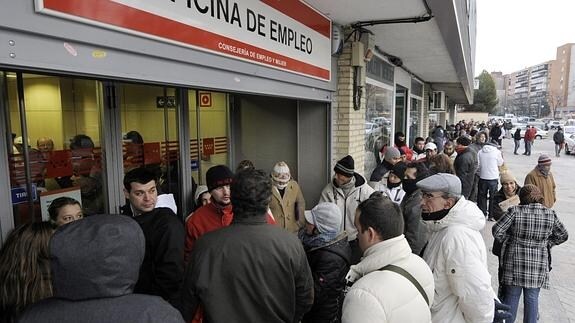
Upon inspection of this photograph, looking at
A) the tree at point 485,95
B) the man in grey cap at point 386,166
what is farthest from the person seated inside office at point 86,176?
the tree at point 485,95

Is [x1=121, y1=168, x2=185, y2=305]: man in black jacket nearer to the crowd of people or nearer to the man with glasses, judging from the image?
the crowd of people

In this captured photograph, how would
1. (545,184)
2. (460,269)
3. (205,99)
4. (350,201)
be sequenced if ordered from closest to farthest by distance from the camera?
(460,269), (350,201), (205,99), (545,184)

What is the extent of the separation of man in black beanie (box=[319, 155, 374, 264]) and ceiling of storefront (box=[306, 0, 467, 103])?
156 centimetres

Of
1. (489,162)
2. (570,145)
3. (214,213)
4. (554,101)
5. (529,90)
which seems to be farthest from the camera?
(529,90)

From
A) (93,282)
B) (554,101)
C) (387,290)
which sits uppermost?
(554,101)

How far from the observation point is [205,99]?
4.53m

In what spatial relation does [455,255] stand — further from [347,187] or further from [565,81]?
[565,81]

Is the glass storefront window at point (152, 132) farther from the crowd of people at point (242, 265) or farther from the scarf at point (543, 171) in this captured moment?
the scarf at point (543, 171)

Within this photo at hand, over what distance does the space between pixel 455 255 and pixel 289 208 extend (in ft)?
6.88

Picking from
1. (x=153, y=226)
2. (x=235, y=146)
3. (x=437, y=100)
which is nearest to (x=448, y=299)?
(x=153, y=226)

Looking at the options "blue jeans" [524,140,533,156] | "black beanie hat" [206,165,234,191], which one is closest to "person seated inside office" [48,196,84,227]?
"black beanie hat" [206,165,234,191]

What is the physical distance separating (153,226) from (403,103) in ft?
29.1

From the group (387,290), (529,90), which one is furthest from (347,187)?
(529,90)

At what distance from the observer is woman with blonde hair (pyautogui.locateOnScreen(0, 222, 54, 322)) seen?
175cm
